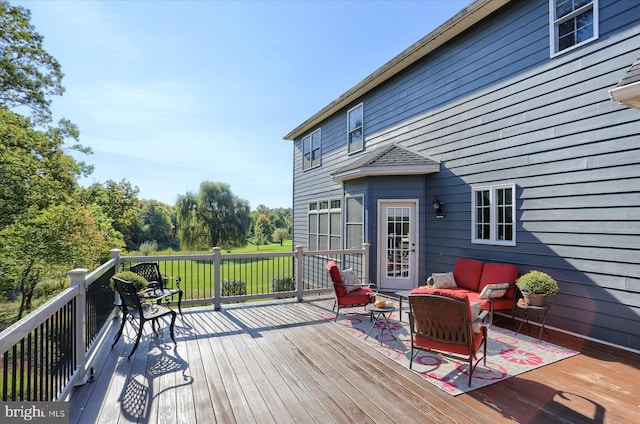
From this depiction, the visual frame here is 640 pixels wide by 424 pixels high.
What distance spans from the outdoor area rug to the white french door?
2152 millimetres

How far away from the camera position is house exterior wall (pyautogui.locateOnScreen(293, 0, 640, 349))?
12.3 feet

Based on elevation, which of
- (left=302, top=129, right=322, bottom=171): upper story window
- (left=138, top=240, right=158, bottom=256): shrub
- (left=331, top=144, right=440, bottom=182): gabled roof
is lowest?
(left=138, top=240, right=158, bottom=256): shrub

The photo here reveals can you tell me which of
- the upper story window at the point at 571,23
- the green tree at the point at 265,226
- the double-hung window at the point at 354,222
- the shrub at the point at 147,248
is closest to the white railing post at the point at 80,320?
the double-hung window at the point at 354,222

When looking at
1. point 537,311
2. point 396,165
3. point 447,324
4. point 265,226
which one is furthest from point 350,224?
point 265,226

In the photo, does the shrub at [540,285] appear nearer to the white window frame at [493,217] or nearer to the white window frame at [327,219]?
the white window frame at [493,217]

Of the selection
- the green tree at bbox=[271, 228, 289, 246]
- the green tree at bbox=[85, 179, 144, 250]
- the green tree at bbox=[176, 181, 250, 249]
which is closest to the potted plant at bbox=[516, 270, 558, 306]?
the green tree at bbox=[176, 181, 250, 249]

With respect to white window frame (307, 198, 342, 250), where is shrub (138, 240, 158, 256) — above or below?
below

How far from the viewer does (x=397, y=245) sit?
6.82 meters

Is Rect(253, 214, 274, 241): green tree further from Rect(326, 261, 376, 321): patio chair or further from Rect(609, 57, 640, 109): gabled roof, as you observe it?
Rect(609, 57, 640, 109): gabled roof

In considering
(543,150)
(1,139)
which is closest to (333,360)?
(543,150)

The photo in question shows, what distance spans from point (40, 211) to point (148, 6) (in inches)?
346

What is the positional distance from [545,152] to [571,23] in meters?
1.90

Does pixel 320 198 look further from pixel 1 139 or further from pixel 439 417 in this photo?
pixel 1 139

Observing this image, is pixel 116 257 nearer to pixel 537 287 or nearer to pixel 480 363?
pixel 480 363
